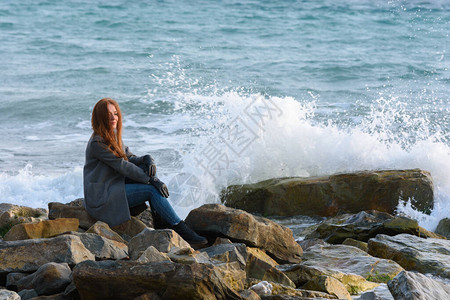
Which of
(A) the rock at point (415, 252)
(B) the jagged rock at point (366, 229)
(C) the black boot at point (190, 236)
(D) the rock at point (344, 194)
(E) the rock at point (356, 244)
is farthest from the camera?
(D) the rock at point (344, 194)

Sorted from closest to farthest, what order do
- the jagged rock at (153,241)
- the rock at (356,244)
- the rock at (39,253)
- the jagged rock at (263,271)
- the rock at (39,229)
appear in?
the rock at (39,253), the jagged rock at (263,271), the jagged rock at (153,241), the rock at (39,229), the rock at (356,244)

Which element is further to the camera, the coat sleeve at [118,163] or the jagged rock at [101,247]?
the coat sleeve at [118,163]

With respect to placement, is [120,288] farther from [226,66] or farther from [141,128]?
[226,66]

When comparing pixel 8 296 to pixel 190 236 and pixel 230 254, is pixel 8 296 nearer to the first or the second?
pixel 230 254

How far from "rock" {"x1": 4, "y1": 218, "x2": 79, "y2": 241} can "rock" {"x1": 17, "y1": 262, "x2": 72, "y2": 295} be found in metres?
0.90

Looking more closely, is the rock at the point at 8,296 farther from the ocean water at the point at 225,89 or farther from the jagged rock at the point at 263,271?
the ocean water at the point at 225,89

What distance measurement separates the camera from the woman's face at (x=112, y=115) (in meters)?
5.07

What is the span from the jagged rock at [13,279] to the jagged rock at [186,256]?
88 cm

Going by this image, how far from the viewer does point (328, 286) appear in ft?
12.9

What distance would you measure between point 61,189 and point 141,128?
13.1 ft

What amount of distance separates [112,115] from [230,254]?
5.17 ft

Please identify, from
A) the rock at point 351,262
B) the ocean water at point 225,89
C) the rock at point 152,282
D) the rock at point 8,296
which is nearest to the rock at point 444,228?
the ocean water at point 225,89

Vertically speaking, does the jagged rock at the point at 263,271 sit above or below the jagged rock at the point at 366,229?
above

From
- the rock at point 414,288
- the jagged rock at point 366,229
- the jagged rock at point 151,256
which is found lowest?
the jagged rock at point 366,229
